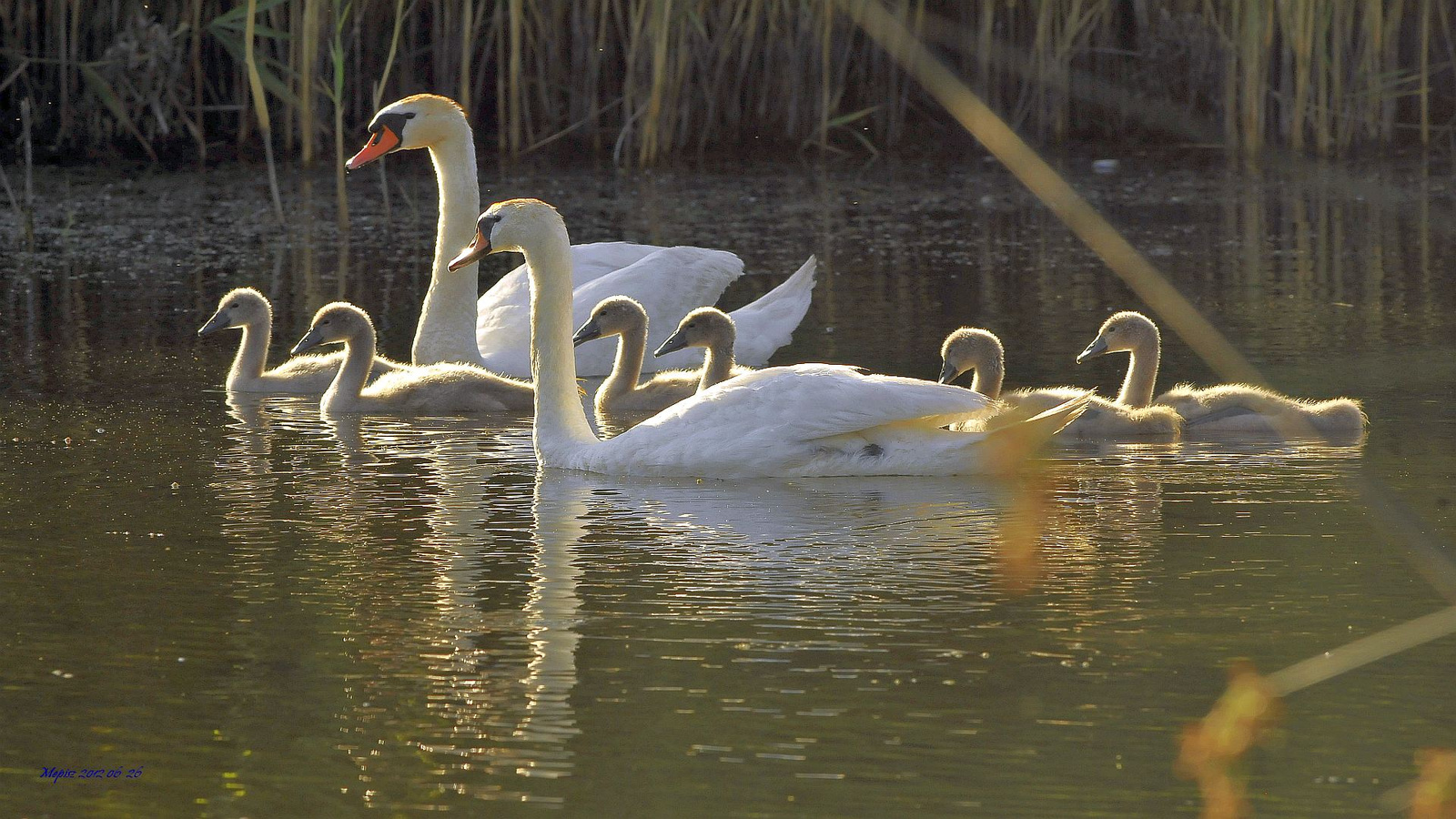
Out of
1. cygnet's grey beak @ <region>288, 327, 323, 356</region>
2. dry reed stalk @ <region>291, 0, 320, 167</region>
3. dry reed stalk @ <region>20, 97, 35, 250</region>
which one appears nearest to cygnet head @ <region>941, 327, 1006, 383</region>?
cygnet's grey beak @ <region>288, 327, 323, 356</region>

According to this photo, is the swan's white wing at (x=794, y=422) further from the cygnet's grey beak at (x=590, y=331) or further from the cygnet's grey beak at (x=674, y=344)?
the cygnet's grey beak at (x=590, y=331)

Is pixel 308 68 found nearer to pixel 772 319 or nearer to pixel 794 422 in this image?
pixel 772 319

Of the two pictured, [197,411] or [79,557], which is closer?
[79,557]

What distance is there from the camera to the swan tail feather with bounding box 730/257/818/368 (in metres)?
10.7

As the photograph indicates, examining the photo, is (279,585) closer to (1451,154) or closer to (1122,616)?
(1122,616)

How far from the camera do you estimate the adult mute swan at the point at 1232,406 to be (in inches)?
320

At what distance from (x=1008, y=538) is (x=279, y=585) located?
207 centimetres

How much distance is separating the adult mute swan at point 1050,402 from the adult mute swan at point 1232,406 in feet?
0.43

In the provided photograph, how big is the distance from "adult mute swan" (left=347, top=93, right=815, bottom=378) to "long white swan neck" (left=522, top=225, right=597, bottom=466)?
198cm

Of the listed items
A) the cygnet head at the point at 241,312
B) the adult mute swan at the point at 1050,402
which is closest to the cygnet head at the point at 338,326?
the cygnet head at the point at 241,312

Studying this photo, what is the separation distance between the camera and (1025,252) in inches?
562

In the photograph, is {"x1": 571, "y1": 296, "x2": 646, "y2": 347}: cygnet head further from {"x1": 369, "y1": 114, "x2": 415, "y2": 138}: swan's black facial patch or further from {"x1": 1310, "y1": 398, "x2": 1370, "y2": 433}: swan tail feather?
{"x1": 1310, "y1": 398, "x2": 1370, "y2": 433}: swan tail feather

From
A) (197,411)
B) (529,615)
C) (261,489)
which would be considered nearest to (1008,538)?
(529,615)

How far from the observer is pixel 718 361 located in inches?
367
